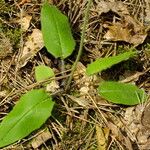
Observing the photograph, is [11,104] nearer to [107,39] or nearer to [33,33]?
[33,33]

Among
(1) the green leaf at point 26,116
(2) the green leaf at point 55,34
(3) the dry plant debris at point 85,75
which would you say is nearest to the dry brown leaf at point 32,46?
(3) the dry plant debris at point 85,75

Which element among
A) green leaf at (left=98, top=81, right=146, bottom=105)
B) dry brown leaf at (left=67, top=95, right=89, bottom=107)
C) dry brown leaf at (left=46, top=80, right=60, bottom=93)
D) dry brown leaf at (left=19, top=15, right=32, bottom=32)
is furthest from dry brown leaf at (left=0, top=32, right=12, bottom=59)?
green leaf at (left=98, top=81, right=146, bottom=105)

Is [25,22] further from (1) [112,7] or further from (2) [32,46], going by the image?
(1) [112,7]

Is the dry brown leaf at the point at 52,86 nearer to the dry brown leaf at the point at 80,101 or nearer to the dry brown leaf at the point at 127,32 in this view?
the dry brown leaf at the point at 80,101

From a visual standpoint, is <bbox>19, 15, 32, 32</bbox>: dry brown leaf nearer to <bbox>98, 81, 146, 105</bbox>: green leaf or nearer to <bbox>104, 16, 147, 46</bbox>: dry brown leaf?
<bbox>104, 16, 147, 46</bbox>: dry brown leaf

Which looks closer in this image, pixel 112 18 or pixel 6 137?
pixel 6 137

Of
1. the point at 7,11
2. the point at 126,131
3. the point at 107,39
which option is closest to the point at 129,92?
the point at 126,131
